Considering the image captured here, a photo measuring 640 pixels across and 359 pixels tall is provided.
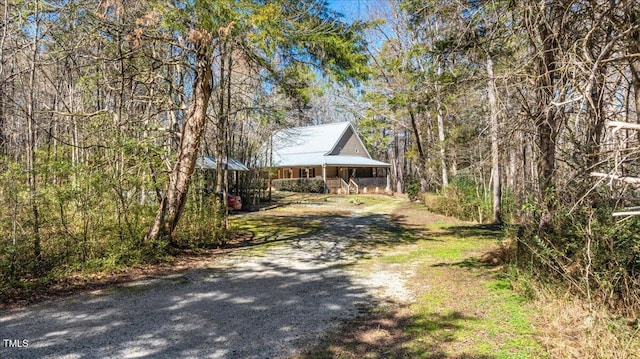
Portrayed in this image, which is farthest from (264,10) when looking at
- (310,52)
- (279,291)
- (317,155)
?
(317,155)

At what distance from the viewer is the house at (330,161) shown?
32438 mm

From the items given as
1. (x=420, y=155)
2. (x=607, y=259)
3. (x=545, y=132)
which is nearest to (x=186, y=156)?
(x=545, y=132)

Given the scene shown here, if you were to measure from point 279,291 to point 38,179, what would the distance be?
15.8 feet

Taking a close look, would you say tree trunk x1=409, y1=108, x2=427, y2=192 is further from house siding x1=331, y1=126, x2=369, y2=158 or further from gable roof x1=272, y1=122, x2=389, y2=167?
house siding x1=331, y1=126, x2=369, y2=158

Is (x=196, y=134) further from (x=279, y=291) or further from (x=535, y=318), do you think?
(x=535, y=318)

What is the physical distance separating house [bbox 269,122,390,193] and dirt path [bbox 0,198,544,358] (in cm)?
2388

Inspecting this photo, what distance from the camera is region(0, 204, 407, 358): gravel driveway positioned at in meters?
3.84

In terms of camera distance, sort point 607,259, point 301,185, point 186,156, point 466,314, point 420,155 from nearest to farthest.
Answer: point 607,259
point 466,314
point 186,156
point 420,155
point 301,185

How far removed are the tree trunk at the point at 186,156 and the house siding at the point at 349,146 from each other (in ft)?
83.7

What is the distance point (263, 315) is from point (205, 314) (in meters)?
0.78

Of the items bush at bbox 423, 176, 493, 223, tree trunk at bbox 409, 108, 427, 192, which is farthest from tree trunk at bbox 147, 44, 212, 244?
tree trunk at bbox 409, 108, 427, 192

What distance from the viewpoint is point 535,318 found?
14.8 feet

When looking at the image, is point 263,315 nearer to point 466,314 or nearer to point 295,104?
point 466,314

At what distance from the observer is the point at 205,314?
193 inches
